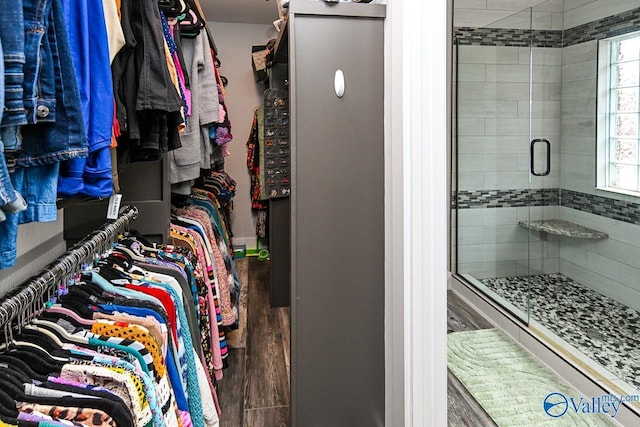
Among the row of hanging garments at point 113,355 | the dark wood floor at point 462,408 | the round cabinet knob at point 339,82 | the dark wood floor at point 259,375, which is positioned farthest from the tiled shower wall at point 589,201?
the row of hanging garments at point 113,355

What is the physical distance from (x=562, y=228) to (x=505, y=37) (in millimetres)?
1561

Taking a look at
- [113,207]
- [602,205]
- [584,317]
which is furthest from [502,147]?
[113,207]

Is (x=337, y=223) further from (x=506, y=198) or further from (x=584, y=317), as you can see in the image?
(x=506, y=198)

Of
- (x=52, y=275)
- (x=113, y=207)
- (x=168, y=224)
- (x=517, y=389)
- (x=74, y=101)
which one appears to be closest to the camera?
(x=74, y=101)

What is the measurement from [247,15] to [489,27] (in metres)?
2.48

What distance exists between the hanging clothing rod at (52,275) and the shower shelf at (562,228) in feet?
10.4

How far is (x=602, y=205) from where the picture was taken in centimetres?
341

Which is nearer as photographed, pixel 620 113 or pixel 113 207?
pixel 113 207

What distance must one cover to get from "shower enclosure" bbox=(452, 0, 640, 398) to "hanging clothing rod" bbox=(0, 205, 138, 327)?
8.08 ft

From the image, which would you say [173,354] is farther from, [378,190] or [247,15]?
[247,15]

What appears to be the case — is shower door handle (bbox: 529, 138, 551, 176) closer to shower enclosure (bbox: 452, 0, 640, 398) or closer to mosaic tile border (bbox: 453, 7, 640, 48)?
shower enclosure (bbox: 452, 0, 640, 398)

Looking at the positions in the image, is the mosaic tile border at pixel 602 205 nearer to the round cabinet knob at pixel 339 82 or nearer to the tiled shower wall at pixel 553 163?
the tiled shower wall at pixel 553 163

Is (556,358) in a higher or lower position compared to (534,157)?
lower

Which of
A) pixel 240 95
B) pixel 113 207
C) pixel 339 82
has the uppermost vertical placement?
pixel 240 95
